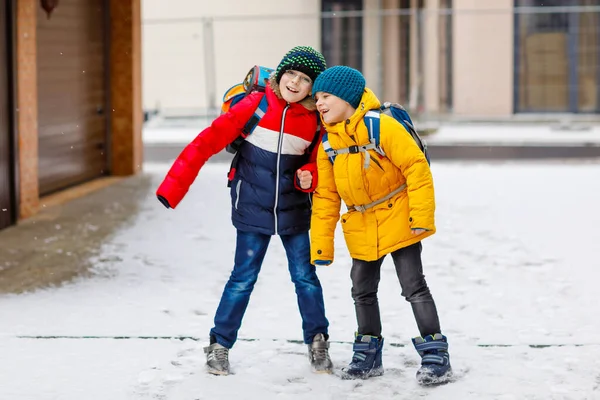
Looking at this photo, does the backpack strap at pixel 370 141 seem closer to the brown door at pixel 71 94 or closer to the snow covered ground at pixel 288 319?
the snow covered ground at pixel 288 319

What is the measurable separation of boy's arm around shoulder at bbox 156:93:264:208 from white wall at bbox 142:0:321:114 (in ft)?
49.1

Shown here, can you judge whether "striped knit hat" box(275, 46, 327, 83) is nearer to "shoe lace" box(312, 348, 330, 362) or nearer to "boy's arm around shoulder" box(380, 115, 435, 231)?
"boy's arm around shoulder" box(380, 115, 435, 231)

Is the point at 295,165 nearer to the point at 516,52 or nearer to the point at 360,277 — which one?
the point at 360,277

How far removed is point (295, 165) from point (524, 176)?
8.46 m

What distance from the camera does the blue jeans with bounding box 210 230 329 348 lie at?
525cm

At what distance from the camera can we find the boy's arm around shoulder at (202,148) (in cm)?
498

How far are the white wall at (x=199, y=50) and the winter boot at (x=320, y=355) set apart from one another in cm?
1493

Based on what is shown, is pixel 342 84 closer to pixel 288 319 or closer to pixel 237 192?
pixel 237 192

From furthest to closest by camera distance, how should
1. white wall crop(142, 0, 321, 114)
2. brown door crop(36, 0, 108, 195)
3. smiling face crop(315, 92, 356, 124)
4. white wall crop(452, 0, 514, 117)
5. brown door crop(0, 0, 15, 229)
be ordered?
white wall crop(452, 0, 514, 117) < white wall crop(142, 0, 321, 114) < brown door crop(36, 0, 108, 195) < brown door crop(0, 0, 15, 229) < smiling face crop(315, 92, 356, 124)

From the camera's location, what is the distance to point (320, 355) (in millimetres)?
5277

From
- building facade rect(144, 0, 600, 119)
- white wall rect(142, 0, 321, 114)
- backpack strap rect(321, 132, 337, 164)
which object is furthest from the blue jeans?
building facade rect(144, 0, 600, 119)

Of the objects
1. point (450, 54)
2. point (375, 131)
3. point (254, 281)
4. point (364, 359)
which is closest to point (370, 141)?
point (375, 131)

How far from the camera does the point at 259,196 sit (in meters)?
5.17

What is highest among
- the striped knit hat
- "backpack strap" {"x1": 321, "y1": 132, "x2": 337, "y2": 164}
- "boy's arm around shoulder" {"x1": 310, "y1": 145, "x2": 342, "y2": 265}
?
the striped knit hat
